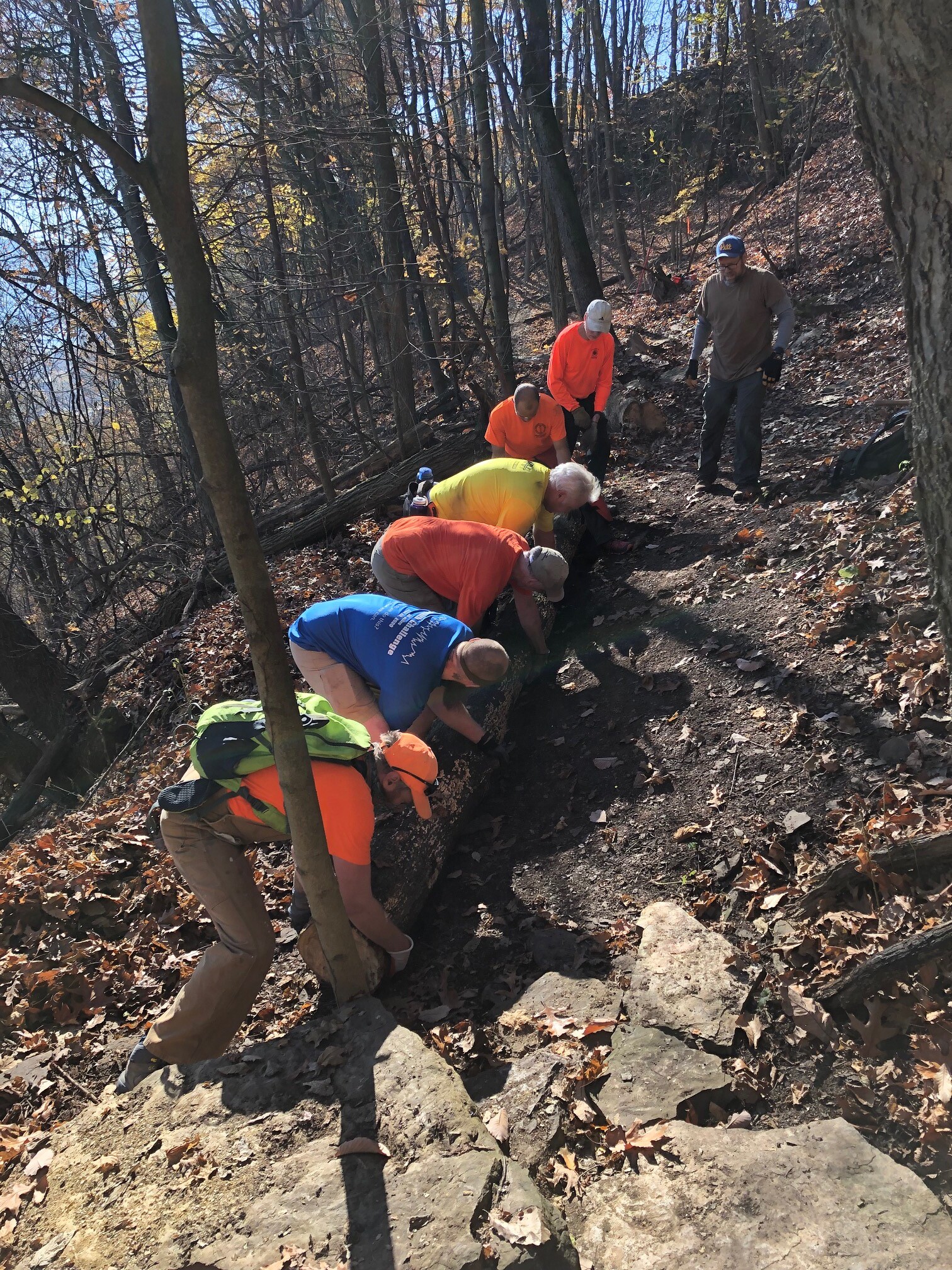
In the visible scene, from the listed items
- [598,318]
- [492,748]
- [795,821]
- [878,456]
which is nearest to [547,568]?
[492,748]

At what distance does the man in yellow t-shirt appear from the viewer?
581cm

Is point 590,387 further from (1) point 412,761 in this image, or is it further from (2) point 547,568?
(1) point 412,761

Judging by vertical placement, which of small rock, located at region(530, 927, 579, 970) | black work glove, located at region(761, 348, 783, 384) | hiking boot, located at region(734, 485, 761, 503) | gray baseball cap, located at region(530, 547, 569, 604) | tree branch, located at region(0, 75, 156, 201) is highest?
tree branch, located at region(0, 75, 156, 201)

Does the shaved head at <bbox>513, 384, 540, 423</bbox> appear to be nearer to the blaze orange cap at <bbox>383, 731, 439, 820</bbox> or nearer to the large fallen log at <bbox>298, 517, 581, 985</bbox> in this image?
the large fallen log at <bbox>298, 517, 581, 985</bbox>

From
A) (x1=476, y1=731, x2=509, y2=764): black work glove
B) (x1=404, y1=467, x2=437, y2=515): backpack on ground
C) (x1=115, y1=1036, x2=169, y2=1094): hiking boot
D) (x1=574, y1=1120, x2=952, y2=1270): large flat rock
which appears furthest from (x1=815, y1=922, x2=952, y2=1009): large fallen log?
(x1=404, y1=467, x2=437, y2=515): backpack on ground

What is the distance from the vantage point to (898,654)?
4180 mm

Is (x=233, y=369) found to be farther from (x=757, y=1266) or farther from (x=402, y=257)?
(x=757, y=1266)

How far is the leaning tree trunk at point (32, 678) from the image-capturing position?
9281 mm

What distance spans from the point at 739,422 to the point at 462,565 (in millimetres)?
3392

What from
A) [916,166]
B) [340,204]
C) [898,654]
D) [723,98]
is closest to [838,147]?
[723,98]

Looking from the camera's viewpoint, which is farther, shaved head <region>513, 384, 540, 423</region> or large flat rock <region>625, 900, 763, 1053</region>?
shaved head <region>513, 384, 540, 423</region>

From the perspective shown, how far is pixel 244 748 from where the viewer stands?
10.8ft

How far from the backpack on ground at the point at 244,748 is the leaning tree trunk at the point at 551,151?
10010 millimetres

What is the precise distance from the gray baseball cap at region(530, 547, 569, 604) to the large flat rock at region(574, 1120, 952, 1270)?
335 centimetres
